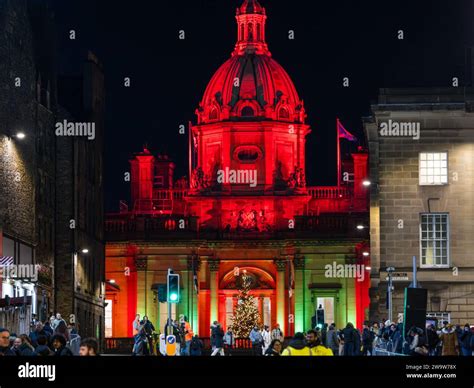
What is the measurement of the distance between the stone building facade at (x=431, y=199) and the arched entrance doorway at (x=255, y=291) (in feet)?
192

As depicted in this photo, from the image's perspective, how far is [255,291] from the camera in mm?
129125

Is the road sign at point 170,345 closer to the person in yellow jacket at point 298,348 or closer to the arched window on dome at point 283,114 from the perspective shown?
the person in yellow jacket at point 298,348

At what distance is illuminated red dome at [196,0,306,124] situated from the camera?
457 ft

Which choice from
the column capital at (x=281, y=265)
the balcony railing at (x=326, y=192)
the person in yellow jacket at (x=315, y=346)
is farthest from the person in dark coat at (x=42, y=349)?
the balcony railing at (x=326, y=192)

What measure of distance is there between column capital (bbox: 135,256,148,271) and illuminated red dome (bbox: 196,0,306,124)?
59.2 ft

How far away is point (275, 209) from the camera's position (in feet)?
447

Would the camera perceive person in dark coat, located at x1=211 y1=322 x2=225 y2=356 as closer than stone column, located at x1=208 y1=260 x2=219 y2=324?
Yes

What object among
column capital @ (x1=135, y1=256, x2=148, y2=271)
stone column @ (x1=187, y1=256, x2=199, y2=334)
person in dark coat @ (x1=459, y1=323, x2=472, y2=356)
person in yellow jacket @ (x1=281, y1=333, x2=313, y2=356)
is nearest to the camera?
person in yellow jacket @ (x1=281, y1=333, x2=313, y2=356)

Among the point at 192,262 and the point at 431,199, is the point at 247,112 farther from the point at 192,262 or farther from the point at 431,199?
the point at 431,199

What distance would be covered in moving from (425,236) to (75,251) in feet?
78.7

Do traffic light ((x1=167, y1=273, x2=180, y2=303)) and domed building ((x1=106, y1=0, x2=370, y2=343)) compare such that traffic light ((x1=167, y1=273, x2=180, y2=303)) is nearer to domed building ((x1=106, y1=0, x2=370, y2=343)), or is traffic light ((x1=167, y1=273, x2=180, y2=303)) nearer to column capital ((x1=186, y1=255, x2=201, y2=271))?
domed building ((x1=106, y1=0, x2=370, y2=343))

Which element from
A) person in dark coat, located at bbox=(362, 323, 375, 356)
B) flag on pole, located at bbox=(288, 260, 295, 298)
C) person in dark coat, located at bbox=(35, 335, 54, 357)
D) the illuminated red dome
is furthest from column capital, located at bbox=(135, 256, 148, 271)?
person in dark coat, located at bbox=(35, 335, 54, 357)

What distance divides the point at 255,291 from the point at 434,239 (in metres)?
60.2

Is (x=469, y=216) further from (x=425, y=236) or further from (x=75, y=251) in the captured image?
(x=75, y=251)
